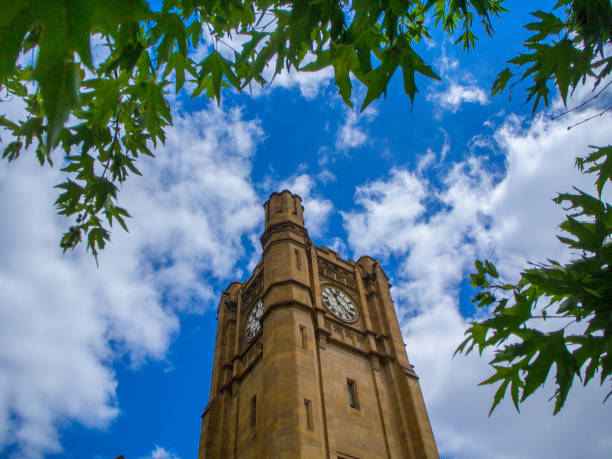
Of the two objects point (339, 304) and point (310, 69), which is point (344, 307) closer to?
point (339, 304)

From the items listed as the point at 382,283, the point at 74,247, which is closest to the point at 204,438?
the point at 382,283

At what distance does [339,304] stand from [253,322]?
5.15m

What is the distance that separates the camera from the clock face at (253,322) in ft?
78.0

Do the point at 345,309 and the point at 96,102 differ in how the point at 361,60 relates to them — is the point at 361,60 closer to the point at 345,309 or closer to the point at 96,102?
the point at 96,102

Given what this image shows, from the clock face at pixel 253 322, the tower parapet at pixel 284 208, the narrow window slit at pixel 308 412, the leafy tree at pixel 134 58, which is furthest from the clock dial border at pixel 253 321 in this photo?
the leafy tree at pixel 134 58

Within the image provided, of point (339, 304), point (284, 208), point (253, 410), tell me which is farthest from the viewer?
point (284, 208)

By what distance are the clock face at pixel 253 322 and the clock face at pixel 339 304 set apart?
151 inches

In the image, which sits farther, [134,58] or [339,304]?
[339,304]

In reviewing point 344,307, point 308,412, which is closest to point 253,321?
point 344,307

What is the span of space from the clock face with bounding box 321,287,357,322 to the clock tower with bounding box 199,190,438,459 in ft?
0.26

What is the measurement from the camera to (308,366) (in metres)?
17.7

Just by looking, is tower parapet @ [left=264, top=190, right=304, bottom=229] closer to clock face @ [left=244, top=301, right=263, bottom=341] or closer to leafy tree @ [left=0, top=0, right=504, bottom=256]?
clock face @ [left=244, top=301, right=263, bottom=341]

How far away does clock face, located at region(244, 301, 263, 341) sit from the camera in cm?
2378

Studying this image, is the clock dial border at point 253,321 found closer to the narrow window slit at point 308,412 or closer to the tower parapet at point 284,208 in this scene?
the tower parapet at point 284,208
